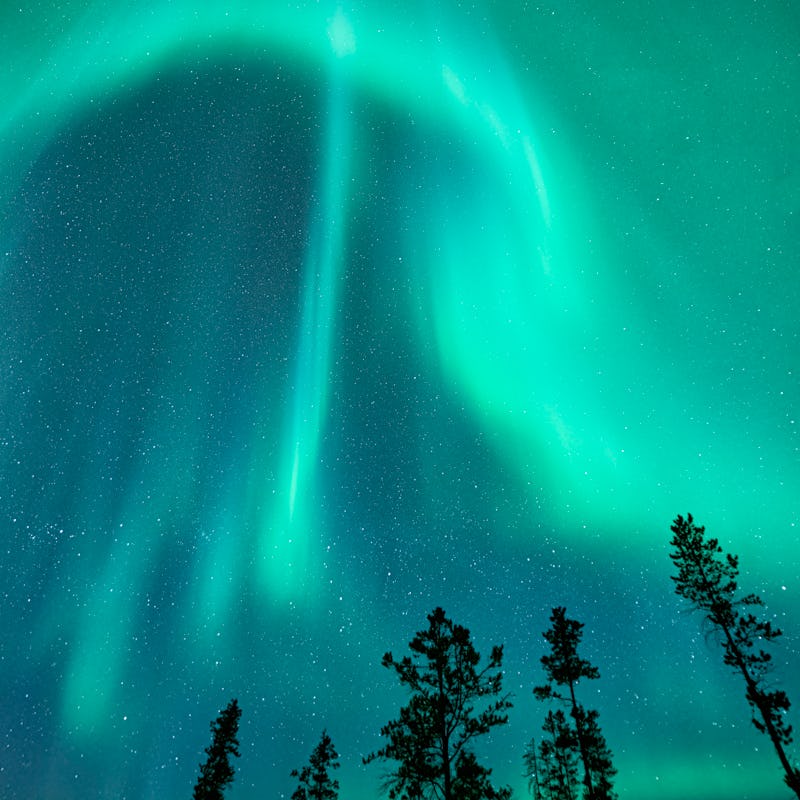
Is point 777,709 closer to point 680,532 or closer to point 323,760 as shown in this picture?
point 680,532

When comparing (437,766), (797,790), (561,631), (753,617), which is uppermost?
(561,631)

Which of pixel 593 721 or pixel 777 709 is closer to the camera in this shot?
pixel 777 709

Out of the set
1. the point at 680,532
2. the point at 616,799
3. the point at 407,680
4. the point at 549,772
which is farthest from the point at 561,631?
the point at 616,799

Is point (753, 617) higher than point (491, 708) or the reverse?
higher

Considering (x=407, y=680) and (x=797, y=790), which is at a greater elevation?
(x=407, y=680)

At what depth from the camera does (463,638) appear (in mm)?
21188

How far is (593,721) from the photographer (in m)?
33.2

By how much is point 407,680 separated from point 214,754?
96.5ft

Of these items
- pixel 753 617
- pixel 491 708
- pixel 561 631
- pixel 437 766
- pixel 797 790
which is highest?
pixel 561 631

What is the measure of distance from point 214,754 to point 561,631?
98.9ft

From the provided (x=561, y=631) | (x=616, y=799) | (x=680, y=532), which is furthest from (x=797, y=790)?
(x=616, y=799)

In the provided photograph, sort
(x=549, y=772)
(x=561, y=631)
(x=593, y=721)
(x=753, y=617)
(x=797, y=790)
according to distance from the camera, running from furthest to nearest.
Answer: (x=549, y=772) → (x=593, y=721) → (x=561, y=631) → (x=753, y=617) → (x=797, y=790)

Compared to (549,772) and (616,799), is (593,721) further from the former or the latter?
(616,799)

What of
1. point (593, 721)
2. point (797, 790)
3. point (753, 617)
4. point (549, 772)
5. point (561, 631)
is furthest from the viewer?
point (549, 772)
